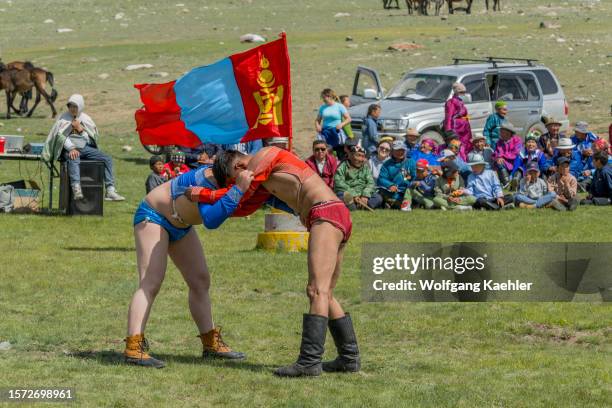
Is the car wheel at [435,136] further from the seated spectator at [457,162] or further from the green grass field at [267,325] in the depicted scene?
the green grass field at [267,325]

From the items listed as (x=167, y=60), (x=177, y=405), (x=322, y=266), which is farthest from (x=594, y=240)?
(x=167, y=60)

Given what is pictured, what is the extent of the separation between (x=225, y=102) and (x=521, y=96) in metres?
15.1

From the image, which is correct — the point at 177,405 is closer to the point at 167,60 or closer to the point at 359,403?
the point at 359,403

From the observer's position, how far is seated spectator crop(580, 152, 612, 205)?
64.9ft

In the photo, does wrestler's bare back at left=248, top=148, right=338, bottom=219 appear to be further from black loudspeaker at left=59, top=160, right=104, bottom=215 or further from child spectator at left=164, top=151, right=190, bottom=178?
black loudspeaker at left=59, top=160, right=104, bottom=215

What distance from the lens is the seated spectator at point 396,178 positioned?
19516 millimetres

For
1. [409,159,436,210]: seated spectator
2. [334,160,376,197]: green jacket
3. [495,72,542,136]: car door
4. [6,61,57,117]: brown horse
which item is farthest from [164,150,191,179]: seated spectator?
[6,61,57,117]: brown horse

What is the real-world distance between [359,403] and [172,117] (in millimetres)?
3706

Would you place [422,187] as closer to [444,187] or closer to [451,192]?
[444,187]

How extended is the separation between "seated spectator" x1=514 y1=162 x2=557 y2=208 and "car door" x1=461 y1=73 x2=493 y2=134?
4805 mm

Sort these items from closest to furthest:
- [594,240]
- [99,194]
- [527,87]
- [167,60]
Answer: [594,240], [99,194], [527,87], [167,60]

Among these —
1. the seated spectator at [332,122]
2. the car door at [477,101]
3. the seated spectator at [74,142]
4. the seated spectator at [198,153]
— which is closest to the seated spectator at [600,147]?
the car door at [477,101]

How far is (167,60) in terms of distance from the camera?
128 feet

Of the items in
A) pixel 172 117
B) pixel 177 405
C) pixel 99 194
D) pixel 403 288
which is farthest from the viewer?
pixel 99 194
